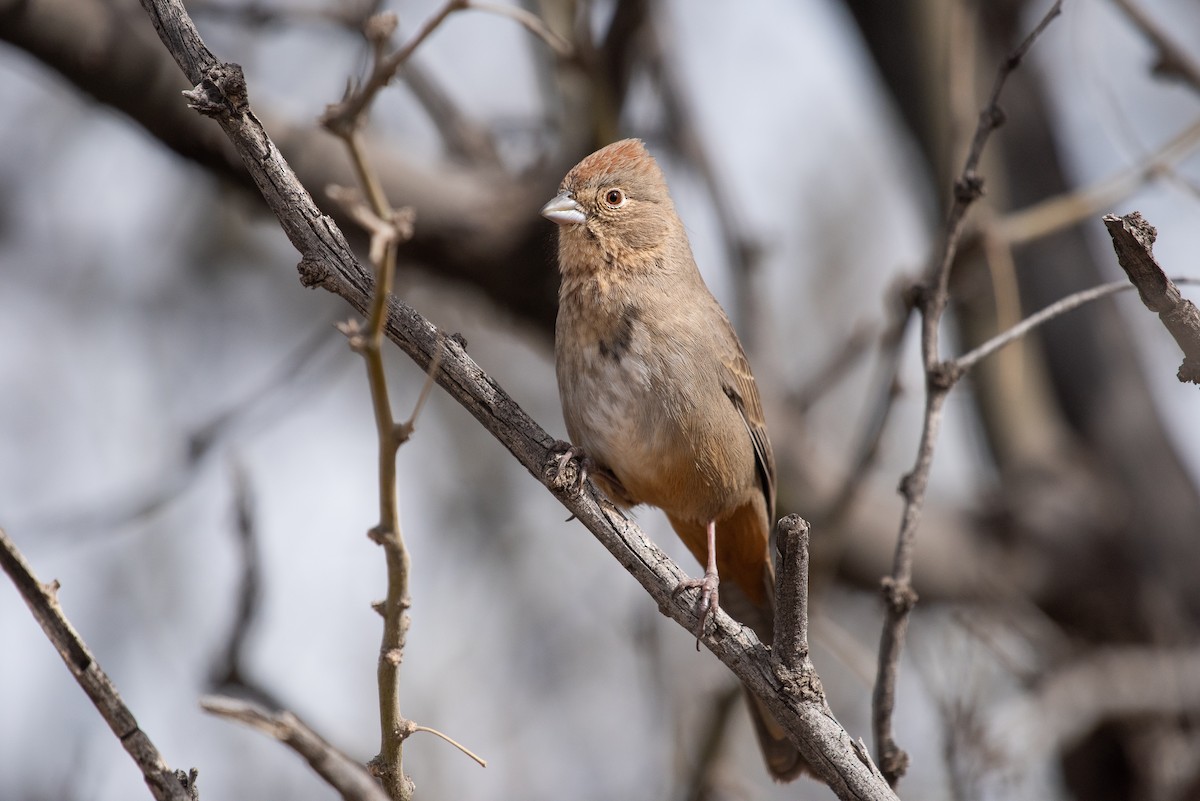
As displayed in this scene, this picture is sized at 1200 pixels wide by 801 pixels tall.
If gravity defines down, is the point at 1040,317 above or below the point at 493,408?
above

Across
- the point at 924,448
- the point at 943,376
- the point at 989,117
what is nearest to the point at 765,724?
the point at 924,448

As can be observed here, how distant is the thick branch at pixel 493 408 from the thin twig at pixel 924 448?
1.68 ft

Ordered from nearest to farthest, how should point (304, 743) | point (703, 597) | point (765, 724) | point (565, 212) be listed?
1. point (304, 743)
2. point (703, 597)
3. point (765, 724)
4. point (565, 212)

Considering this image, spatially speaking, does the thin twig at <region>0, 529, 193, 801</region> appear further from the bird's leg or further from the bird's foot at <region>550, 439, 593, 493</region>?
the bird's leg

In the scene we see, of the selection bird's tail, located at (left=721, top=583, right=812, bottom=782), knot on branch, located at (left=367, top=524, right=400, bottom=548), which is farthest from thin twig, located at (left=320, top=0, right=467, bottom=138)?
bird's tail, located at (left=721, top=583, right=812, bottom=782)

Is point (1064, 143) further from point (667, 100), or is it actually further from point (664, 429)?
point (664, 429)

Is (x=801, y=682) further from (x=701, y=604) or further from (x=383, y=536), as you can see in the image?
(x=383, y=536)

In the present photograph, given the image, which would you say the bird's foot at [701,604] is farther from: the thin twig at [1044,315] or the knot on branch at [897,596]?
the thin twig at [1044,315]

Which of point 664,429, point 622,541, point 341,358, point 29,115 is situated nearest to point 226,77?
point 622,541

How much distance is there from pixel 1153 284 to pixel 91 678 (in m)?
2.28

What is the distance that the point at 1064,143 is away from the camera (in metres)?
7.60

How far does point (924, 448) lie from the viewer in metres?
3.44

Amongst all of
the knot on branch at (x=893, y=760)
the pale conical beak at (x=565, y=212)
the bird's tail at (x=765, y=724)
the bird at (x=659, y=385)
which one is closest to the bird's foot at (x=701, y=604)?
the bird at (x=659, y=385)

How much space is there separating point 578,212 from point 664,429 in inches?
40.7
